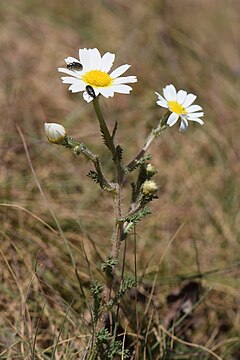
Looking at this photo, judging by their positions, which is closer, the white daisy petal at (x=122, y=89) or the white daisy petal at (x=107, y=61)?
the white daisy petal at (x=122, y=89)

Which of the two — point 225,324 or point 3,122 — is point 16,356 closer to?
point 225,324

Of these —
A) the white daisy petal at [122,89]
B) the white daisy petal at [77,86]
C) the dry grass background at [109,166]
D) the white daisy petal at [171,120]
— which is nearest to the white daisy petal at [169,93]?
the white daisy petal at [171,120]

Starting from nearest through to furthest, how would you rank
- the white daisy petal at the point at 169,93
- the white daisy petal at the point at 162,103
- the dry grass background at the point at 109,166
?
the white daisy petal at the point at 162,103 < the white daisy petal at the point at 169,93 < the dry grass background at the point at 109,166

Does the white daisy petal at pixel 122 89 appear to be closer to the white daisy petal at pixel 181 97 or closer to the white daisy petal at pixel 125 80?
the white daisy petal at pixel 125 80

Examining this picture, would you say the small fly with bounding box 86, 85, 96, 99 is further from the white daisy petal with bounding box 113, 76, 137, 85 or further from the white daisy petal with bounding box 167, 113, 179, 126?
the white daisy petal with bounding box 167, 113, 179, 126

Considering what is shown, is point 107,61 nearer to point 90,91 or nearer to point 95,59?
point 95,59

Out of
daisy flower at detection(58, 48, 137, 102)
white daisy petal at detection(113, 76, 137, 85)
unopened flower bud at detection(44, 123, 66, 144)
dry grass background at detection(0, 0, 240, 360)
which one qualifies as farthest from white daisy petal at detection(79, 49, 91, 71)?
dry grass background at detection(0, 0, 240, 360)

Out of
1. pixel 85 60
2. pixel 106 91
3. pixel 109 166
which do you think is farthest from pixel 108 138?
pixel 109 166
